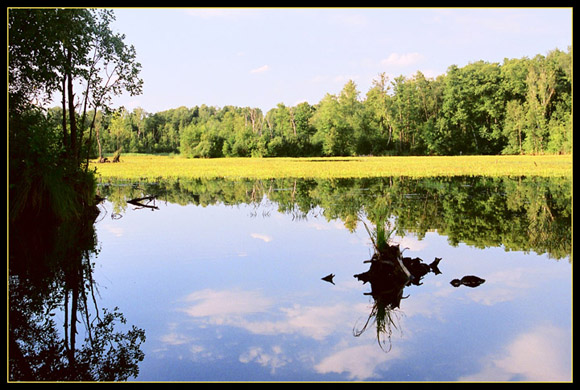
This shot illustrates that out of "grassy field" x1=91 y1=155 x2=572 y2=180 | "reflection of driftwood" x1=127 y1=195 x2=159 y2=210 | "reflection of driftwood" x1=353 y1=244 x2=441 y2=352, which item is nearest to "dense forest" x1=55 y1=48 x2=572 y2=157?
"grassy field" x1=91 y1=155 x2=572 y2=180

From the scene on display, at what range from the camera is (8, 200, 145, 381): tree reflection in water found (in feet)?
18.9

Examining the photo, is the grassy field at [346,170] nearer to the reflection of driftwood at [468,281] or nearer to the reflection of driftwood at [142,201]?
the reflection of driftwood at [142,201]

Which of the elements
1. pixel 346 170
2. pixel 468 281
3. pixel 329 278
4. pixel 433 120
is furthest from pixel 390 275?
pixel 433 120

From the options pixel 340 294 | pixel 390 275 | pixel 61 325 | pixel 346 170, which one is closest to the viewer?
pixel 61 325

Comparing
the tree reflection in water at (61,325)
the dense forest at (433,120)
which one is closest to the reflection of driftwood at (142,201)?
the tree reflection in water at (61,325)

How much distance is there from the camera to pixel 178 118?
11575 centimetres

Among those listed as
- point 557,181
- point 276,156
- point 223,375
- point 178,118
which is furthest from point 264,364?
point 178,118

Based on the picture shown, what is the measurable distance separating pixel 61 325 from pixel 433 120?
253 feet

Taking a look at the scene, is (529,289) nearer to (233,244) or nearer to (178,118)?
(233,244)

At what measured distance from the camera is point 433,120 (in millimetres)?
79750

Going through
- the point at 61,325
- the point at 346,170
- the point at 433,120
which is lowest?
the point at 61,325

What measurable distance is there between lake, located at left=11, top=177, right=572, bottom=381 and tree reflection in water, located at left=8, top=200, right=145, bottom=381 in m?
0.08

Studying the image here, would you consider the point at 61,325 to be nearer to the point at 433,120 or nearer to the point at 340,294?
the point at 340,294
